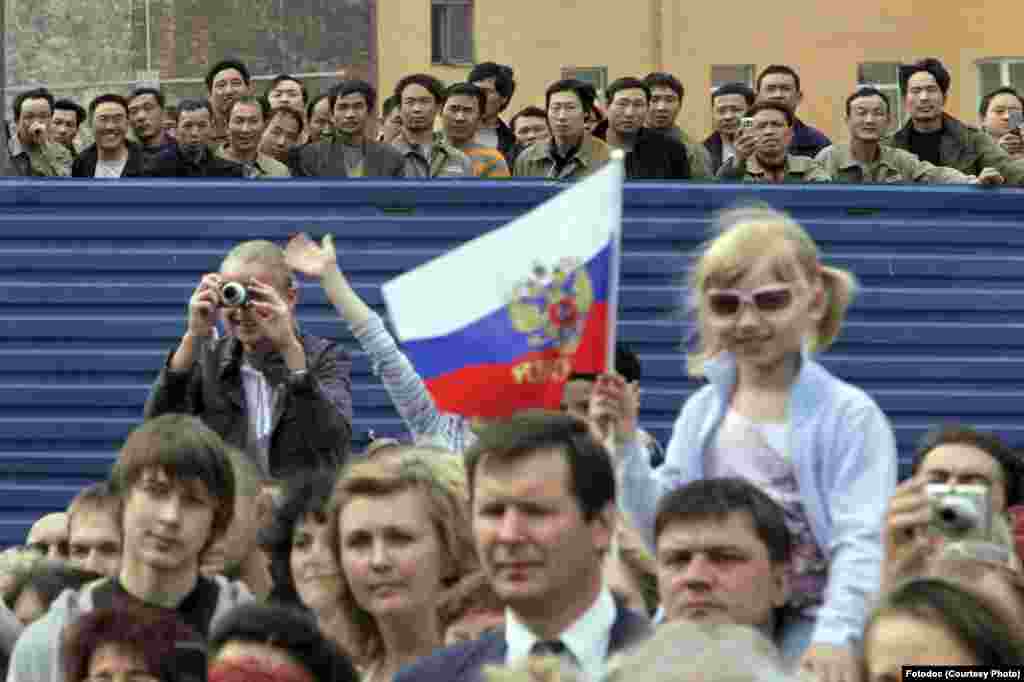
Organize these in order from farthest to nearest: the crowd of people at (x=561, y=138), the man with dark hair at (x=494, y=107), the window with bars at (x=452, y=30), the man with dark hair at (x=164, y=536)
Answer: the window with bars at (x=452, y=30) < the man with dark hair at (x=494, y=107) < the crowd of people at (x=561, y=138) < the man with dark hair at (x=164, y=536)

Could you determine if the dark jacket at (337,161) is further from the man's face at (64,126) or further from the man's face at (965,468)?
the man's face at (965,468)

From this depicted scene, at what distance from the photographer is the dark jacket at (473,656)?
5715 millimetres

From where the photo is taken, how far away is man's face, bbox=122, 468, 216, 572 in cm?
695

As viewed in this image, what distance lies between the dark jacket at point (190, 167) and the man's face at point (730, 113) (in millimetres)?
2823

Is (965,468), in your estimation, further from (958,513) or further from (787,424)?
(958,513)

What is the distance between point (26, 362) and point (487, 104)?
3.19 metres

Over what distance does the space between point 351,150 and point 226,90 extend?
192 centimetres

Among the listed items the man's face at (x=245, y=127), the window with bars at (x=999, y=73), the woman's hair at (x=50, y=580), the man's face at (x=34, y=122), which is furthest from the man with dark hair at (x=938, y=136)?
the window with bars at (x=999, y=73)

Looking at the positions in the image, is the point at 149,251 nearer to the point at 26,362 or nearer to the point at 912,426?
the point at 26,362

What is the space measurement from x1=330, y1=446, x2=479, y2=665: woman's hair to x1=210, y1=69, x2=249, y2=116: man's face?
954 centimetres

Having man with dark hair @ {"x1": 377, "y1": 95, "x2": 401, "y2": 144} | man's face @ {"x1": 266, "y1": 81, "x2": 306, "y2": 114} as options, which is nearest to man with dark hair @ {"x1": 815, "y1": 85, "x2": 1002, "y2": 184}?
man with dark hair @ {"x1": 377, "y1": 95, "x2": 401, "y2": 144}

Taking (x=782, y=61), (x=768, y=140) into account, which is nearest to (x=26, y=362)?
(x=768, y=140)

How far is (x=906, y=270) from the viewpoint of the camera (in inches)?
531

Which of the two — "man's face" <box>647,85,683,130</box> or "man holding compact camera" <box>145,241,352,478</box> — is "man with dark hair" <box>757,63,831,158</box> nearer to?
"man's face" <box>647,85,683,130</box>
